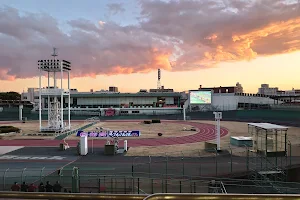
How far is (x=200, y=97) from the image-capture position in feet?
279


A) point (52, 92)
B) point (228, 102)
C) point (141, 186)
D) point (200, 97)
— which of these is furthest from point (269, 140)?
point (228, 102)

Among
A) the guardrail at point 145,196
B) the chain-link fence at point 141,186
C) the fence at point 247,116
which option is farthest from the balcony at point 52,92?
the guardrail at point 145,196

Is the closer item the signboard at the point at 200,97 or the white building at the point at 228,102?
the signboard at the point at 200,97

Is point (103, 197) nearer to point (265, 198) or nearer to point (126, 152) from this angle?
point (265, 198)

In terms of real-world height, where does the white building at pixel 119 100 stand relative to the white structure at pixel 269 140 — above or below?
above

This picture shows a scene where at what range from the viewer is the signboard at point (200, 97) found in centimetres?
8506

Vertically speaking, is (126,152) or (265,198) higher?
(265,198)

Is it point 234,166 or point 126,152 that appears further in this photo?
point 126,152

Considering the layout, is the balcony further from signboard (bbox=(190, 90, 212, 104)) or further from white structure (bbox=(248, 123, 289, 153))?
signboard (bbox=(190, 90, 212, 104))

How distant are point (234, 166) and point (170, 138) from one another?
21100mm

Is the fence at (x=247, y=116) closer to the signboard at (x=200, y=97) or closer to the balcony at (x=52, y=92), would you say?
the signboard at (x=200, y=97)

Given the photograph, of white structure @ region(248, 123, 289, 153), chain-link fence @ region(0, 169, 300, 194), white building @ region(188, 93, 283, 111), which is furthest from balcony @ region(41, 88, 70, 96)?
white building @ region(188, 93, 283, 111)

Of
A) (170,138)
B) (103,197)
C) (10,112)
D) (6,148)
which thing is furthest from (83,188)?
(10,112)

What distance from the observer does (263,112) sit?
7631 cm
